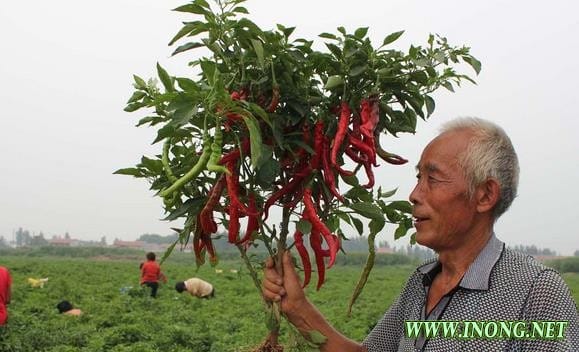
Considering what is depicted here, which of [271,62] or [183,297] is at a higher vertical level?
[271,62]

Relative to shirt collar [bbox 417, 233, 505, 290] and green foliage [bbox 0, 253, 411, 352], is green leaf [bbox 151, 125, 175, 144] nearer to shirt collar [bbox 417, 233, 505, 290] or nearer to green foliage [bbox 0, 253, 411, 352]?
shirt collar [bbox 417, 233, 505, 290]

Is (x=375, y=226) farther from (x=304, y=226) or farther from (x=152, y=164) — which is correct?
(x=152, y=164)

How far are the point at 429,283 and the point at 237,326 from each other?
851 centimetres

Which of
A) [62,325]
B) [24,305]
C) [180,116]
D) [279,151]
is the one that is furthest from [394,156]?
[24,305]

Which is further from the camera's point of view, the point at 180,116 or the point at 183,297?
the point at 183,297

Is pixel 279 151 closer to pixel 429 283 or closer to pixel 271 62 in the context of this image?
pixel 271 62

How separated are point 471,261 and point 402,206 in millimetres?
294

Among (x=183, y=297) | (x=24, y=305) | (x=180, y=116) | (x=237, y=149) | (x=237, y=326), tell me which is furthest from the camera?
(x=183, y=297)

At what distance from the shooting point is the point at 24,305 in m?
11.7

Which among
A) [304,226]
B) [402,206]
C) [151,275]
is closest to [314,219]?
[304,226]

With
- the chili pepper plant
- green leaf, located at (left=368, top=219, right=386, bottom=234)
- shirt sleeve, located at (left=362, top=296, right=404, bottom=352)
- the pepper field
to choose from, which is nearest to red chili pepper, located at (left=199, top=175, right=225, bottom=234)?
the chili pepper plant

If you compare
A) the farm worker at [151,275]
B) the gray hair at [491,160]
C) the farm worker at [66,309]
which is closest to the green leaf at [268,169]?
the gray hair at [491,160]

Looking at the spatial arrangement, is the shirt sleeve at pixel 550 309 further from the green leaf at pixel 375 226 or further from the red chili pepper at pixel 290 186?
the red chili pepper at pixel 290 186

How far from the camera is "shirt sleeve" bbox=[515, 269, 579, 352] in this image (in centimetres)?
165
